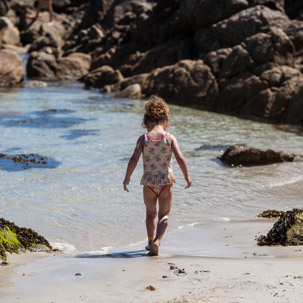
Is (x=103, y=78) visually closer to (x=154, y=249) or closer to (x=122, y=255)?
(x=122, y=255)

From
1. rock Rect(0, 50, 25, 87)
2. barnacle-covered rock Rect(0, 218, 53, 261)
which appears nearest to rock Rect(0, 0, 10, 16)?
rock Rect(0, 50, 25, 87)

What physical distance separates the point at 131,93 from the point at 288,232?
59.6 feet

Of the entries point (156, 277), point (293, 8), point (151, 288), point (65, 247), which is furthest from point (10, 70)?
point (151, 288)

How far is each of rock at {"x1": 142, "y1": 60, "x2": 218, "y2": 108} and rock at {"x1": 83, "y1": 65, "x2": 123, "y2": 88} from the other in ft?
12.0

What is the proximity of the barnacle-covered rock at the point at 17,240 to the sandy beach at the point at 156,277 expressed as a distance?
0.14m

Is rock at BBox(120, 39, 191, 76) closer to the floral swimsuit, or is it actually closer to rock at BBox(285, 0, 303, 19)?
rock at BBox(285, 0, 303, 19)

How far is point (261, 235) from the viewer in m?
6.23

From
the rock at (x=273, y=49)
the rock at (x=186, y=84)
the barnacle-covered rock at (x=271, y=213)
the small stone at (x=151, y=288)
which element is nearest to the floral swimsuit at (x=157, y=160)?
the small stone at (x=151, y=288)

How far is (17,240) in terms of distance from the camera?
5.51 m

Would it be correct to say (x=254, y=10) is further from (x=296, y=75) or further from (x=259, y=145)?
(x=259, y=145)

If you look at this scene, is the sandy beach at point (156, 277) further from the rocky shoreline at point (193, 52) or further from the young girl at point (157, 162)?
the rocky shoreline at point (193, 52)

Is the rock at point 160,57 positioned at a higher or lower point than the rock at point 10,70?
higher

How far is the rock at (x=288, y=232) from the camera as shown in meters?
Answer: 5.64

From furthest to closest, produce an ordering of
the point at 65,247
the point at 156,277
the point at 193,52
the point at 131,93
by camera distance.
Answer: the point at 193,52 → the point at 131,93 → the point at 65,247 → the point at 156,277
